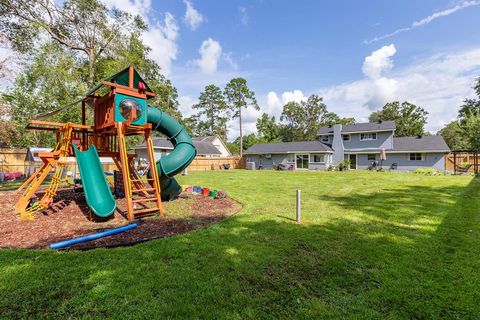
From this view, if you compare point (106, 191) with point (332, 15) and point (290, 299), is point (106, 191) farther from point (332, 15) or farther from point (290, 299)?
point (332, 15)

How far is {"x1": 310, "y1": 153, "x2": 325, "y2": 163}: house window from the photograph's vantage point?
28.0m

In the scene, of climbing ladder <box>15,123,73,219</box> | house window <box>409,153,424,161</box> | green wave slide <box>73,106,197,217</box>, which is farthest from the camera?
house window <box>409,153,424,161</box>

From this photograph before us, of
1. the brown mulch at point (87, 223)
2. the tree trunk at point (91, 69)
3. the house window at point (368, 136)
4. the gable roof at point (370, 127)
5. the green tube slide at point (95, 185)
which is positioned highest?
the tree trunk at point (91, 69)

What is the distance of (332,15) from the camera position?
40.3 ft

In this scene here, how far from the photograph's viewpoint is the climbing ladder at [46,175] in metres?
6.30

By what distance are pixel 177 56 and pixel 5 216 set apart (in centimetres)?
1481

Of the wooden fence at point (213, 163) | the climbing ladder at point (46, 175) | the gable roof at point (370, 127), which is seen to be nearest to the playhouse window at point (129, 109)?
the climbing ladder at point (46, 175)

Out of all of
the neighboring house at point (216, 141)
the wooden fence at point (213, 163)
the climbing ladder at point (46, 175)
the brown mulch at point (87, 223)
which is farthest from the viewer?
the neighboring house at point (216, 141)

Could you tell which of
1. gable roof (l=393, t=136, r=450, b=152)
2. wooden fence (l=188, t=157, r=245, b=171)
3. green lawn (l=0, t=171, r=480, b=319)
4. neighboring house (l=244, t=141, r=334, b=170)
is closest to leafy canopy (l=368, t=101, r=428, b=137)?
gable roof (l=393, t=136, r=450, b=152)

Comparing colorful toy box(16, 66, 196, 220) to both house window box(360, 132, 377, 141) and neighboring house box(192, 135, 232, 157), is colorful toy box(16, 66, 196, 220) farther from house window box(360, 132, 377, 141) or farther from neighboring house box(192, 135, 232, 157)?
neighboring house box(192, 135, 232, 157)

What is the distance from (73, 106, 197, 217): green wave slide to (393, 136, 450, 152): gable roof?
82.5ft

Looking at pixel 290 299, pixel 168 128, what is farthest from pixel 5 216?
pixel 290 299

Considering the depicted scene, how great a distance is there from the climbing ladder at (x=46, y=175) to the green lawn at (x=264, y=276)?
9.35 feet

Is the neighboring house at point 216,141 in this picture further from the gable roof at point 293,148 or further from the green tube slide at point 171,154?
the green tube slide at point 171,154
